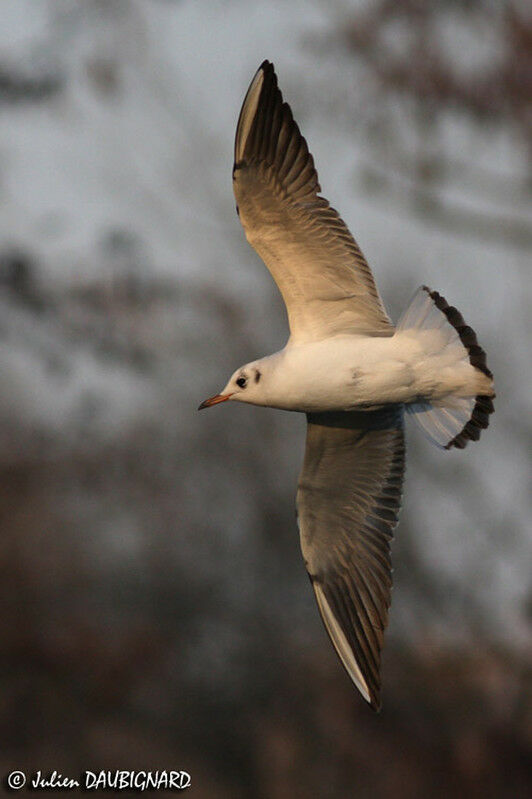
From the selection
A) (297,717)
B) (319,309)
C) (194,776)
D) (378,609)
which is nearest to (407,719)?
(297,717)

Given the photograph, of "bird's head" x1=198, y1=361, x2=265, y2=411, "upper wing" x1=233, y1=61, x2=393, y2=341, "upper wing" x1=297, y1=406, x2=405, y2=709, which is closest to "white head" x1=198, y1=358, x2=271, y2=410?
"bird's head" x1=198, y1=361, x2=265, y2=411

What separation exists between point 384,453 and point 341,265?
847 mm

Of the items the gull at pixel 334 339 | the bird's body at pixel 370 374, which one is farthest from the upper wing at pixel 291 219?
the bird's body at pixel 370 374

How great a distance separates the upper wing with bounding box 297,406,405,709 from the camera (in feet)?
15.0

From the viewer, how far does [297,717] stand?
1184 centimetres

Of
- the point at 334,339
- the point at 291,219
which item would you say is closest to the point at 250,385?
the point at 334,339

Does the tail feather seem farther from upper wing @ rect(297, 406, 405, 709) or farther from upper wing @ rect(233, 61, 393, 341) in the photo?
upper wing @ rect(297, 406, 405, 709)

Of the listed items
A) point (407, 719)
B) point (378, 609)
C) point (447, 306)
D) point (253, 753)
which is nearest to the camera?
point (447, 306)

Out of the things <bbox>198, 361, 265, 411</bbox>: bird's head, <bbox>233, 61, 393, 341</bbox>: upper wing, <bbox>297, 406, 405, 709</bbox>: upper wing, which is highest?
<bbox>233, 61, 393, 341</bbox>: upper wing

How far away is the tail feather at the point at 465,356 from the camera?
4172 millimetres

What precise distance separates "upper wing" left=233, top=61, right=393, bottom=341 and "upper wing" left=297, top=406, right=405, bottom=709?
0.48m

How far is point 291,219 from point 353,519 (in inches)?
48.8

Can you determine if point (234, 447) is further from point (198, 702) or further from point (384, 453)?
point (384, 453)

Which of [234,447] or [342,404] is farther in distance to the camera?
[234,447]
